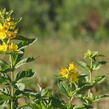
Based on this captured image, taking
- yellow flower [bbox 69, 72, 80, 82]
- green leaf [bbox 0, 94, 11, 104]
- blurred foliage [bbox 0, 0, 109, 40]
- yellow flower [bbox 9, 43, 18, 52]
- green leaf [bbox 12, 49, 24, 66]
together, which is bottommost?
green leaf [bbox 0, 94, 11, 104]

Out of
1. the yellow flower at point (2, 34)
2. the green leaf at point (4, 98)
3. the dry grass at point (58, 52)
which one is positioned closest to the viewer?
the yellow flower at point (2, 34)

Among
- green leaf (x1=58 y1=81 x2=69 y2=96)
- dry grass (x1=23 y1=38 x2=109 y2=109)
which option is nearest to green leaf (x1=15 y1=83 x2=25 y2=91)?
green leaf (x1=58 y1=81 x2=69 y2=96)

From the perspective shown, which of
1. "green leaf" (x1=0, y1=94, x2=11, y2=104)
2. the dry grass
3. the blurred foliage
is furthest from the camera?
the blurred foliage

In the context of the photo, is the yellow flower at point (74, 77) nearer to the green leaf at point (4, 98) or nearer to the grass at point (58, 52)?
the green leaf at point (4, 98)

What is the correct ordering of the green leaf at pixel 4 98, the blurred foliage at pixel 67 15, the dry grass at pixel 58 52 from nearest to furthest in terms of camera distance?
1. the green leaf at pixel 4 98
2. the dry grass at pixel 58 52
3. the blurred foliage at pixel 67 15

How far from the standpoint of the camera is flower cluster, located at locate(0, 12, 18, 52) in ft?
8.89

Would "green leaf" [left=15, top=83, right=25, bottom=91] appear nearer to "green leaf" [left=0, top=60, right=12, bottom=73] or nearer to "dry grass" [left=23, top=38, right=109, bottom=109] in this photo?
"green leaf" [left=0, top=60, right=12, bottom=73]

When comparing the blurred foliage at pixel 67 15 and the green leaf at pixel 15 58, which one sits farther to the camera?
the blurred foliage at pixel 67 15

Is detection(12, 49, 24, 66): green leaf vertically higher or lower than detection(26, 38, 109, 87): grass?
lower

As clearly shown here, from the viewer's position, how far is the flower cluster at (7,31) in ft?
8.89

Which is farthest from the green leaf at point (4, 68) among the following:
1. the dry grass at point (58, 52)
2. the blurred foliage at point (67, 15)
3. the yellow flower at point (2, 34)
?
the blurred foliage at point (67, 15)

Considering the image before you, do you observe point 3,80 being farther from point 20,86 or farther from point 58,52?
point 58,52

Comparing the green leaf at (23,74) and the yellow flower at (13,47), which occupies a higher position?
the yellow flower at (13,47)

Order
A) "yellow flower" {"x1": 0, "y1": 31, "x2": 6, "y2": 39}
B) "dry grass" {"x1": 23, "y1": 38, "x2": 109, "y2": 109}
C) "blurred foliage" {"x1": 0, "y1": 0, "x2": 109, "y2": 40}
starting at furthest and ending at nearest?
"blurred foliage" {"x1": 0, "y1": 0, "x2": 109, "y2": 40}, "dry grass" {"x1": 23, "y1": 38, "x2": 109, "y2": 109}, "yellow flower" {"x1": 0, "y1": 31, "x2": 6, "y2": 39}
